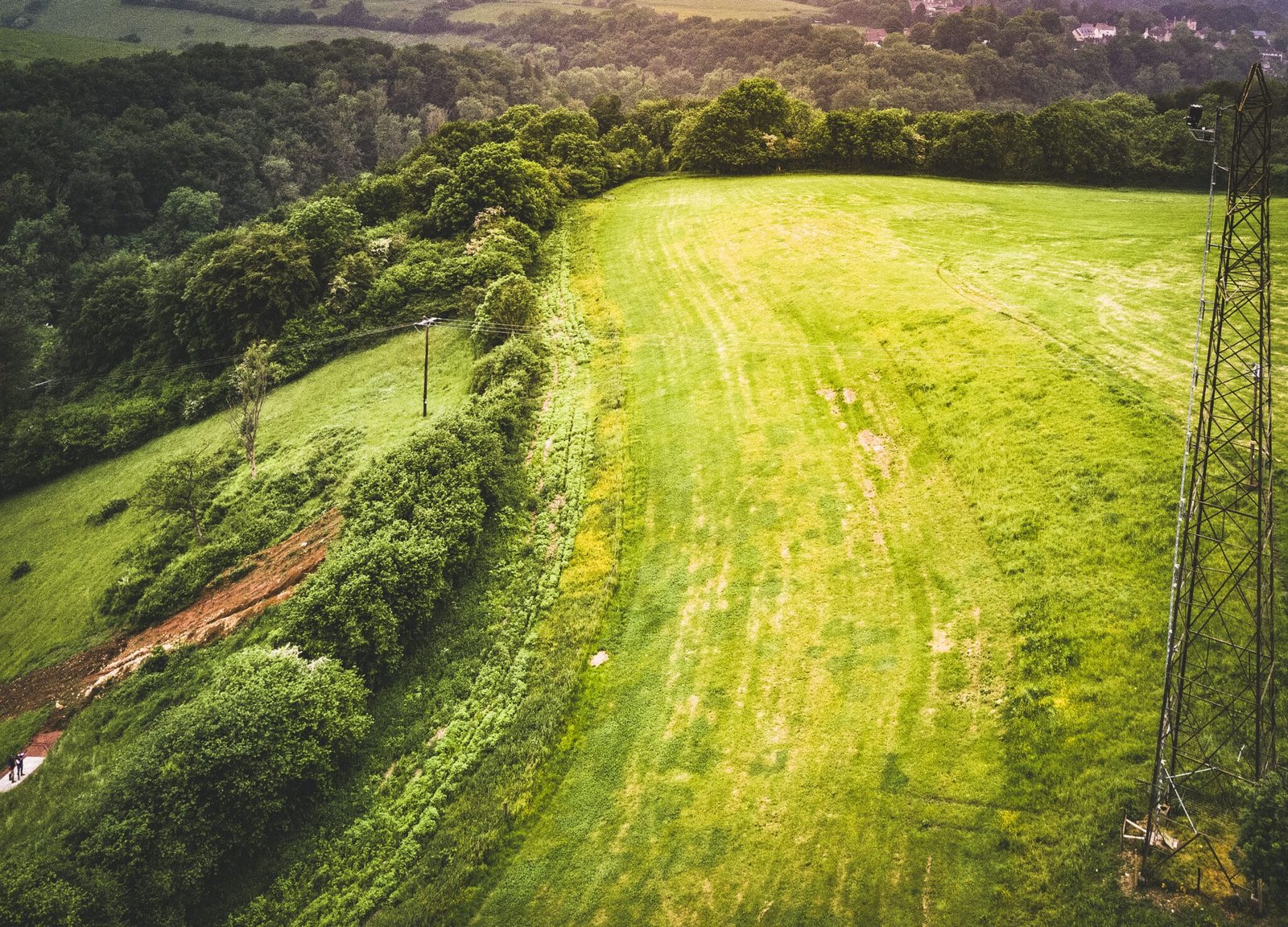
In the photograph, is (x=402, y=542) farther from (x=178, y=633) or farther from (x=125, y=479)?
(x=125, y=479)

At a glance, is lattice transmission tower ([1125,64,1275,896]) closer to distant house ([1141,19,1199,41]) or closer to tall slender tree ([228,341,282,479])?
tall slender tree ([228,341,282,479])

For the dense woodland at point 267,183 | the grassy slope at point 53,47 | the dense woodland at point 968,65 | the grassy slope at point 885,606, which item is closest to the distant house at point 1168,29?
the dense woodland at point 968,65

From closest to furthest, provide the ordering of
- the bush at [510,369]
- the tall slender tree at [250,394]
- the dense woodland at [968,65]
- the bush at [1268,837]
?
the bush at [1268,837], the tall slender tree at [250,394], the bush at [510,369], the dense woodland at [968,65]

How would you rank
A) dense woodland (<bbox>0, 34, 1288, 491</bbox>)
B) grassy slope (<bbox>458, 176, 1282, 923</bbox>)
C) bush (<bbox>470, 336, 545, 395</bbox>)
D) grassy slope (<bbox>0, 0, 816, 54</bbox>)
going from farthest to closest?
grassy slope (<bbox>0, 0, 816, 54</bbox>) → dense woodland (<bbox>0, 34, 1288, 491</bbox>) → bush (<bbox>470, 336, 545, 395</bbox>) → grassy slope (<bbox>458, 176, 1282, 923</bbox>)

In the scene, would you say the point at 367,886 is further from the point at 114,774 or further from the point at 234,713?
the point at 114,774

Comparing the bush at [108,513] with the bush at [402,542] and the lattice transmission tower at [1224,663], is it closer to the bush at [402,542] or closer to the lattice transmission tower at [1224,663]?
the bush at [402,542]

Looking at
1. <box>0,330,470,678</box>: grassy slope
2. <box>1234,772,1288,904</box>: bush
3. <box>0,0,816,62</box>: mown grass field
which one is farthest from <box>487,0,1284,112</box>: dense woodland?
<box>1234,772,1288,904</box>: bush

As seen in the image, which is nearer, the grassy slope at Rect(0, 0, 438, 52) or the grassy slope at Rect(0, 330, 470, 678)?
the grassy slope at Rect(0, 330, 470, 678)

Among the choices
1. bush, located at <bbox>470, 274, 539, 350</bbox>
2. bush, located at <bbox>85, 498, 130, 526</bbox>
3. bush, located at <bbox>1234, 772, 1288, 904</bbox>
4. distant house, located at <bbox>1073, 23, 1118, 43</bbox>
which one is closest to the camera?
bush, located at <bbox>1234, 772, 1288, 904</bbox>
